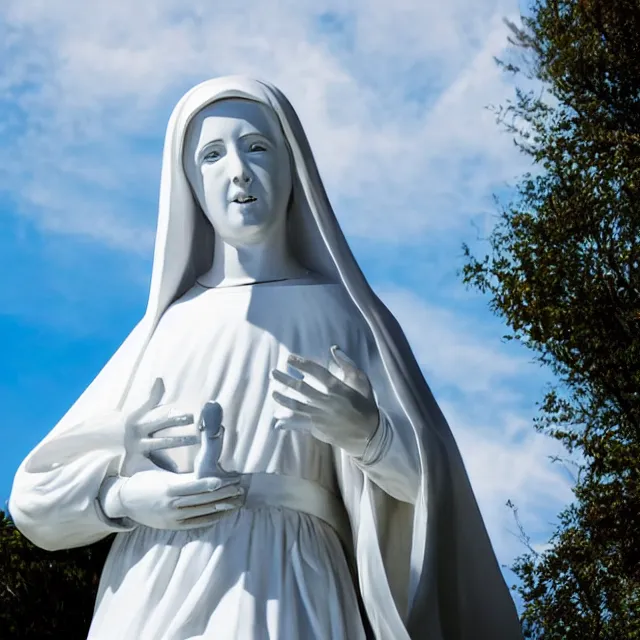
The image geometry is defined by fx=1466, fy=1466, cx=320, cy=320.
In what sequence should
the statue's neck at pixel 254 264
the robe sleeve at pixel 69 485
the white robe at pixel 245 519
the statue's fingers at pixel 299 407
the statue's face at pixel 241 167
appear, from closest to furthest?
1. the statue's fingers at pixel 299 407
2. the white robe at pixel 245 519
3. the robe sleeve at pixel 69 485
4. the statue's face at pixel 241 167
5. the statue's neck at pixel 254 264

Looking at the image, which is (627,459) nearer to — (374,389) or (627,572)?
(627,572)

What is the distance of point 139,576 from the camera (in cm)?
541

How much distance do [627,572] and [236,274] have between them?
299 inches

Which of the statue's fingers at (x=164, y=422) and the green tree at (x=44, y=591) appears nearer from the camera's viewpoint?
the statue's fingers at (x=164, y=422)

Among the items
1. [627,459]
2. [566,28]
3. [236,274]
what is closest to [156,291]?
[236,274]

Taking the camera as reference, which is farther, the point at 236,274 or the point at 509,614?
the point at 236,274

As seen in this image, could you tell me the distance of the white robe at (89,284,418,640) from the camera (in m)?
5.25

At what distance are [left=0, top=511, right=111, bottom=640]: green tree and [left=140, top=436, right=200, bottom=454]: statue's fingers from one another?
9.51 m

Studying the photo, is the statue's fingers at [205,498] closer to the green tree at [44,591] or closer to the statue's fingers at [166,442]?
the statue's fingers at [166,442]

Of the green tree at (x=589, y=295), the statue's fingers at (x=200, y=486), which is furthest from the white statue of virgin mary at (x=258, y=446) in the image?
the green tree at (x=589, y=295)

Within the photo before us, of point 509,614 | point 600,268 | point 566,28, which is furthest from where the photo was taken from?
point 566,28

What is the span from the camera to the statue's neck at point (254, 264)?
19.8ft

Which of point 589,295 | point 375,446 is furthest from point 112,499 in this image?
point 589,295

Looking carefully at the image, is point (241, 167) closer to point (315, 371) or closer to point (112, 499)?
point (315, 371)
